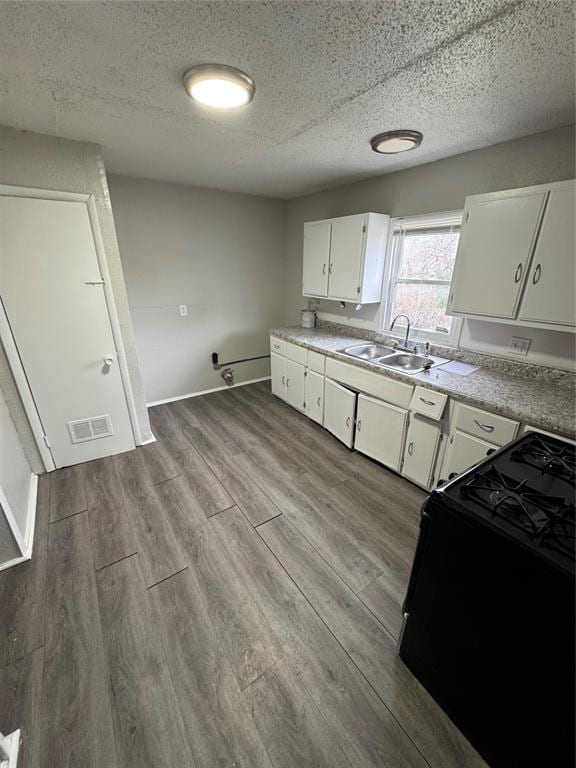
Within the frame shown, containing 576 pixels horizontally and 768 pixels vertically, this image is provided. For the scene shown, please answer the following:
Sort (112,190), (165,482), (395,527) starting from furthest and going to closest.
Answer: (112,190), (165,482), (395,527)

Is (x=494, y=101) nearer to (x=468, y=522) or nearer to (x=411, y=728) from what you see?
(x=468, y=522)

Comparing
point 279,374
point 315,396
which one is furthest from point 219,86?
point 279,374

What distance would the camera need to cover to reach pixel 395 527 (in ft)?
6.64

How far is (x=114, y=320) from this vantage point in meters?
2.42

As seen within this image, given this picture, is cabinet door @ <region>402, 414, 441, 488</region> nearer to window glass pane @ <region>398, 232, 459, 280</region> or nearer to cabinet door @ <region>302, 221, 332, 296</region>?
window glass pane @ <region>398, 232, 459, 280</region>

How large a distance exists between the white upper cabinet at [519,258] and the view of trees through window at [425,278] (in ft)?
1.40

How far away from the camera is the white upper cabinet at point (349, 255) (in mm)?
2730

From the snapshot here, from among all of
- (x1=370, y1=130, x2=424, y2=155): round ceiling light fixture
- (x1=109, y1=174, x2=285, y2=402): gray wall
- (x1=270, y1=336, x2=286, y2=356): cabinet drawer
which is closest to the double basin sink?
(x1=270, y1=336, x2=286, y2=356): cabinet drawer

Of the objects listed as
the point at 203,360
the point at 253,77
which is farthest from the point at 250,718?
the point at 203,360

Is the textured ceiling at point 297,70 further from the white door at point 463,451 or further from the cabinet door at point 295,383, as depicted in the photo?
the cabinet door at point 295,383

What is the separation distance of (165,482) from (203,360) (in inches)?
73.8

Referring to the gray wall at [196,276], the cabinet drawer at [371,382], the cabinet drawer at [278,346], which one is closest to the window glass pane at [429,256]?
the cabinet drawer at [371,382]

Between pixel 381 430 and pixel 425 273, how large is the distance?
4.64 ft

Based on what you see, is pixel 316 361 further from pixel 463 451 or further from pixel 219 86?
pixel 219 86
